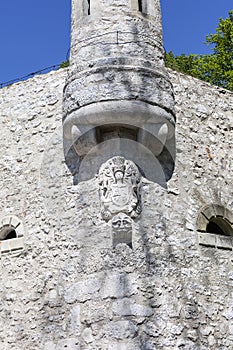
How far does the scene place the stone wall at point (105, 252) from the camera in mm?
6625

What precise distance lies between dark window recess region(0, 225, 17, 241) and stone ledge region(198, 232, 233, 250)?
2462 millimetres

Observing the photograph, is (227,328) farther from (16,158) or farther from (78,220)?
(16,158)

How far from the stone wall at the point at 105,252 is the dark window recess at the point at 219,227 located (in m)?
0.23

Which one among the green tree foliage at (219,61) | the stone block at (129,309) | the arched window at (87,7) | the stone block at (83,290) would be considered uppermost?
the green tree foliage at (219,61)

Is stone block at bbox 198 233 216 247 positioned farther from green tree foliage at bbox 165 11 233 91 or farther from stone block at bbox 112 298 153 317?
green tree foliage at bbox 165 11 233 91

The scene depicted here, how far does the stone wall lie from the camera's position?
6625mm

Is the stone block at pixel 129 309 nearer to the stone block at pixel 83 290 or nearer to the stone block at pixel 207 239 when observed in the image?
the stone block at pixel 83 290

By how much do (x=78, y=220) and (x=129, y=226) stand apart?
2.36 ft

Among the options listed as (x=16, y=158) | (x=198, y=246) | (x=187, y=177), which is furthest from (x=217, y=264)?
(x=16, y=158)

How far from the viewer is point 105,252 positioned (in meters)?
6.83

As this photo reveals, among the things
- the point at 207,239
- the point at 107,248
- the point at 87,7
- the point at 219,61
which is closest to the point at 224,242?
the point at 207,239

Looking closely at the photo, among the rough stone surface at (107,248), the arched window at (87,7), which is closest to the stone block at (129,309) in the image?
the rough stone surface at (107,248)

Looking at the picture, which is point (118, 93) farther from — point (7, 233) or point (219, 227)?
point (7, 233)

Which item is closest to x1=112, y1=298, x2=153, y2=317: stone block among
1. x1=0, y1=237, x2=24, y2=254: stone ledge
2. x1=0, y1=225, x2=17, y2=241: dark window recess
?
x1=0, y1=237, x2=24, y2=254: stone ledge
